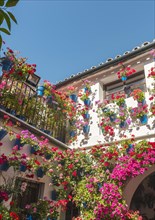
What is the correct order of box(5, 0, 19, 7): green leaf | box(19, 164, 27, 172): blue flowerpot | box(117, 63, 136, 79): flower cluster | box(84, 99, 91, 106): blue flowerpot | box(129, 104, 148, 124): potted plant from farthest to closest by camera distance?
box(84, 99, 91, 106): blue flowerpot
box(117, 63, 136, 79): flower cluster
box(129, 104, 148, 124): potted plant
box(19, 164, 27, 172): blue flowerpot
box(5, 0, 19, 7): green leaf

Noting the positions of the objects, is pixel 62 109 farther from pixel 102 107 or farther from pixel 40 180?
pixel 40 180

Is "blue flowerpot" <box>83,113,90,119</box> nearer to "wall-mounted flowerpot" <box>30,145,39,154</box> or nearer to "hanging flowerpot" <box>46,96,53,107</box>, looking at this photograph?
"hanging flowerpot" <box>46,96,53,107</box>

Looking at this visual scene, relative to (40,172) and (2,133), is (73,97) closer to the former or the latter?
(40,172)

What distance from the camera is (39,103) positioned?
25.8 feet

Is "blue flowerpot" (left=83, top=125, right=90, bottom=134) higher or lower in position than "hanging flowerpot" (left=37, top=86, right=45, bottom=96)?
lower

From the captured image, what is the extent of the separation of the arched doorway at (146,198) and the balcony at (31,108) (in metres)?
3.58

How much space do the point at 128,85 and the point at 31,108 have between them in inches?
154

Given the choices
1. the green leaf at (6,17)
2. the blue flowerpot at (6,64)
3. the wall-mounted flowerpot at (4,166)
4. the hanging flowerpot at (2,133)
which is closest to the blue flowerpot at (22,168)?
the wall-mounted flowerpot at (4,166)

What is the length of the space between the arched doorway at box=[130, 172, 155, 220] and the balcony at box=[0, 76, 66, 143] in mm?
3577

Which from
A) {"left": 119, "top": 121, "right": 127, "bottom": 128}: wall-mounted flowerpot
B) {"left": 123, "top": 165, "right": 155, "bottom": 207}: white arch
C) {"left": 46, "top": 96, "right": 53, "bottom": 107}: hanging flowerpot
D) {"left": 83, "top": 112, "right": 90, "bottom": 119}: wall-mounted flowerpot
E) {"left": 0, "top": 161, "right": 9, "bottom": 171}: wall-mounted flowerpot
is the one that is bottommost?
{"left": 123, "top": 165, "right": 155, "bottom": 207}: white arch

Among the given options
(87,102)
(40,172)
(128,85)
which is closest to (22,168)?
(40,172)

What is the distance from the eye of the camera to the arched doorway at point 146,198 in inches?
330

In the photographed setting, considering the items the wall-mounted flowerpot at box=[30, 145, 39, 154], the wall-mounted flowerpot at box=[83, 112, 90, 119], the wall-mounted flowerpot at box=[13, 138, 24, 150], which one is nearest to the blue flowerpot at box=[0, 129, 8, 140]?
the wall-mounted flowerpot at box=[13, 138, 24, 150]

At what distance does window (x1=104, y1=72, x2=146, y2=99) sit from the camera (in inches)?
326
